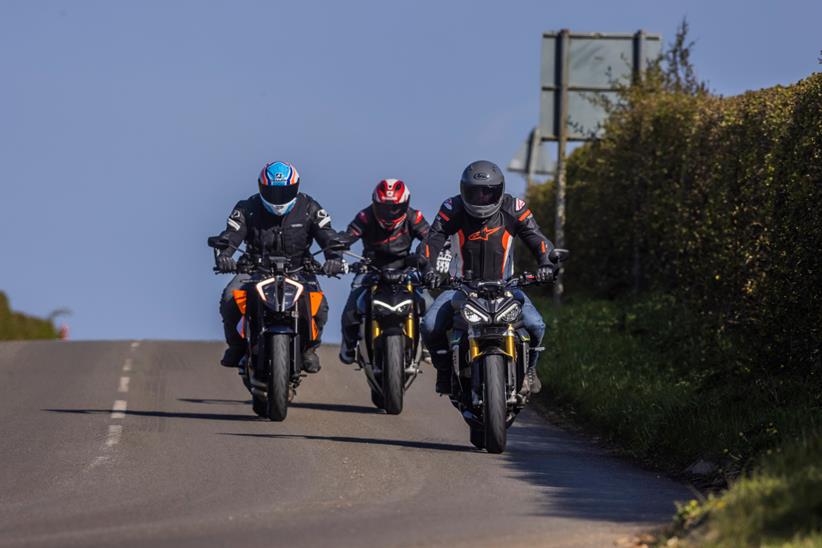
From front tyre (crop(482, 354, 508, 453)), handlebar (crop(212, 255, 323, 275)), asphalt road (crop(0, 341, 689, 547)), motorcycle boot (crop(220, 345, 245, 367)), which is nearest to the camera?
asphalt road (crop(0, 341, 689, 547))

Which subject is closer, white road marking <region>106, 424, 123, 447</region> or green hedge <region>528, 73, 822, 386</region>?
white road marking <region>106, 424, 123, 447</region>

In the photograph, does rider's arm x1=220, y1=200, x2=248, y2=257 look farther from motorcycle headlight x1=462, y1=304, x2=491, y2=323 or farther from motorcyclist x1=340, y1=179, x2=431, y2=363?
motorcycle headlight x1=462, y1=304, x2=491, y2=323

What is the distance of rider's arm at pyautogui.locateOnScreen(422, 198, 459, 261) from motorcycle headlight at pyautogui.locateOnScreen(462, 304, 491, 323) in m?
0.71

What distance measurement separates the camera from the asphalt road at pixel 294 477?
344 inches

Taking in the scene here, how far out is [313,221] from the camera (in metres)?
15.4

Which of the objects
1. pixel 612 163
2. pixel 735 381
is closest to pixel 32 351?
pixel 612 163

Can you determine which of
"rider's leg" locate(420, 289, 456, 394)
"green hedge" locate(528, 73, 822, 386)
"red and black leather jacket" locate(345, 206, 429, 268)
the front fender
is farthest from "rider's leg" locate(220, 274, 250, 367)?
"green hedge" locate(528, 73, 822, 386)

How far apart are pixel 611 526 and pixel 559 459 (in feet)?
12.3

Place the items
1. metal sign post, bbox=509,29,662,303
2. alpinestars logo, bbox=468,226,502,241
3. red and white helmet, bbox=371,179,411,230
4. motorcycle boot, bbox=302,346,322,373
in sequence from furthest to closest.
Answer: metal sign post, bbox=509,29,662,303
red and white helmet, bbox=371,179,411,230
motorcycle boot, bbox=302,346,322,373
alpinestars logo, bbox=468,226,502,241

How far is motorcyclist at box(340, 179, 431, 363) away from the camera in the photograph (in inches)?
A: 643

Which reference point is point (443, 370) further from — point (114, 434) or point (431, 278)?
point (114, 434)

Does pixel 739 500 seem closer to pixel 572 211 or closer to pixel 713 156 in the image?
pixel 713 156

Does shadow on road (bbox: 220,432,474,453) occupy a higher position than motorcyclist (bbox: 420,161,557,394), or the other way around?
motorcyclist (bbox: 420,161,557,394)

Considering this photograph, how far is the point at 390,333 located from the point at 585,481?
437cm
